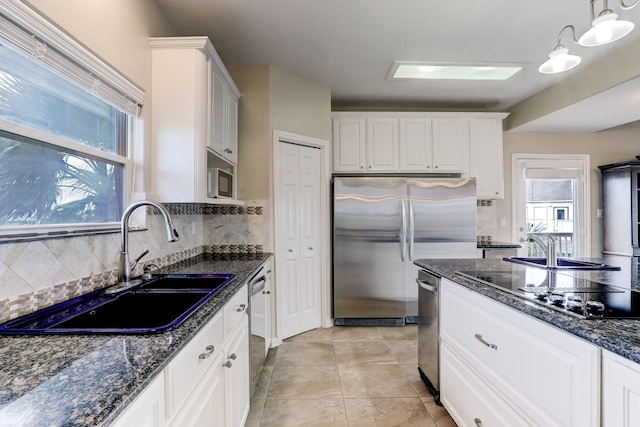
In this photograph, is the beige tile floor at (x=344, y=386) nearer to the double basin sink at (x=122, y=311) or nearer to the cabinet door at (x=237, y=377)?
the cabinet door at (x=237, y=377)

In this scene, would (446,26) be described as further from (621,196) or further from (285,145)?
(621,196)

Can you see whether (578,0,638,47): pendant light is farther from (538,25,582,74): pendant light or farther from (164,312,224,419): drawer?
(164,312,224,419): drawer

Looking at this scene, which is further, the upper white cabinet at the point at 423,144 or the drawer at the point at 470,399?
the upper white cabinet at the point at 423,144

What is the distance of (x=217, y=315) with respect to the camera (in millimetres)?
1264

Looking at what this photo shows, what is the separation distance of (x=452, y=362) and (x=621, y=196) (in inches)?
153

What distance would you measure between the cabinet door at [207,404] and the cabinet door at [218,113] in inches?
54.1

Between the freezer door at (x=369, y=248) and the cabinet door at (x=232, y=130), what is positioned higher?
the cabinet door at (x=232, y=130)

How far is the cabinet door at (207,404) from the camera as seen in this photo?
3.10 feet

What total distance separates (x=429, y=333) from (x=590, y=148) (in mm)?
4075

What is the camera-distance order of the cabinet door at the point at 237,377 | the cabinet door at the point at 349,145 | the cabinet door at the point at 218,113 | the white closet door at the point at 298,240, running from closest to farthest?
the cabinet door at the point at 237,377, the cabinet door at the point at 218,113, the white closet door at the point at 298,240, the cabinet door at the point at 349,145

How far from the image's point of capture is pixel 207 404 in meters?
1.12

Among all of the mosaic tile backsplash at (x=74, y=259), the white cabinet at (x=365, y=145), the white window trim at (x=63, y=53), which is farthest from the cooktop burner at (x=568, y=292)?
the white cabinet at (x=365, y=145)

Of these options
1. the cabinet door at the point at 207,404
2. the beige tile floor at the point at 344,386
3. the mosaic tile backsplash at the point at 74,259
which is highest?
the mosaic tile backsplash at the point at 74,259

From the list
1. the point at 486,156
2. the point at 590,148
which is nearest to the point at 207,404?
the point at 486,156
